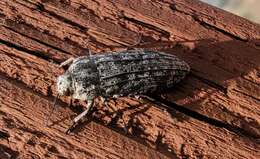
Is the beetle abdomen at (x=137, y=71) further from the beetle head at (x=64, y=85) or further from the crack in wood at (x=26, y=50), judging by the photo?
the crack in wood at (x=26, y=50)

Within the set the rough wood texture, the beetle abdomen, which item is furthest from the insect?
the rough wood texture

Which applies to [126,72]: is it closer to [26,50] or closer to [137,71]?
[137,71]

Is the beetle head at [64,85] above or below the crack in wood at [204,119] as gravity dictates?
below

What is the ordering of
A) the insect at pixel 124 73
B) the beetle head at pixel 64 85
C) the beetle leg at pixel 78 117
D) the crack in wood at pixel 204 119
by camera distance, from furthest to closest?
the insect at pixel 124 73, the crack in wood at pixel 204 119, the beetle head at pixel 64 85, the beetle leg at pixel 78 117

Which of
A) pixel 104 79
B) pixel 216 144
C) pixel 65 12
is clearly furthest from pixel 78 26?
pixel 216 144

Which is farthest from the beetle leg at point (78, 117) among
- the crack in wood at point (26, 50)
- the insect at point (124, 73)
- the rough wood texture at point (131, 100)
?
the crack in wood at point (26, 50)

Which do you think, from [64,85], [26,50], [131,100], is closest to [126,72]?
[131,100]
